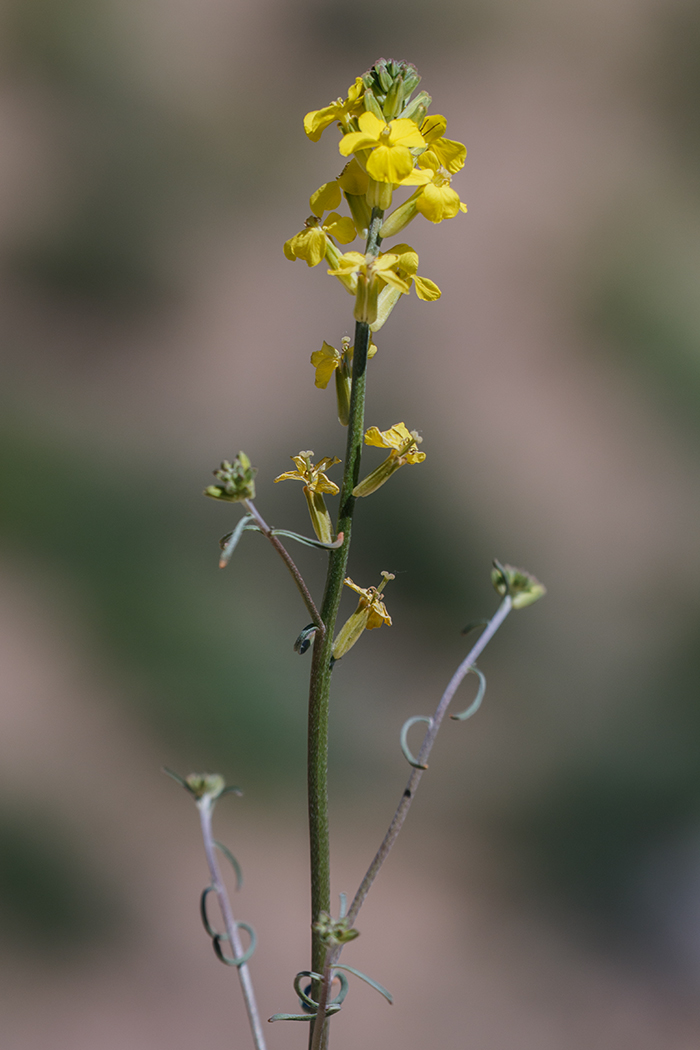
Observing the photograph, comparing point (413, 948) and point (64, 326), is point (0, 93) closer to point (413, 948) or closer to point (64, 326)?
point (64, 326)

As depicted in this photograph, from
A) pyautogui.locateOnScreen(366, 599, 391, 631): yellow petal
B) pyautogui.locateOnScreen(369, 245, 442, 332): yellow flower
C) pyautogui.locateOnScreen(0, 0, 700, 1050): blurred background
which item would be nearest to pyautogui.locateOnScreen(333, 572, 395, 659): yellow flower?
pyautogui.locateOnScreen(366, 599, 391, 631): yellow petal

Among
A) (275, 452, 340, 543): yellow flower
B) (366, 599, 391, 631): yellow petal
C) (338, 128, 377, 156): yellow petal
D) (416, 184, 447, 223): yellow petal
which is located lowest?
(366, 599, 391, 631): yellow petal

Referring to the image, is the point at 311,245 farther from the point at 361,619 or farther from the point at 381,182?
the point at 361,619

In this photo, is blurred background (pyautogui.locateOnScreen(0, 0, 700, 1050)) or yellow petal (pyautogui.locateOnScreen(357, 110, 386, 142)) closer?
yellow petal (pyautogui.locateOnScreen(357, 110, 386, 142))

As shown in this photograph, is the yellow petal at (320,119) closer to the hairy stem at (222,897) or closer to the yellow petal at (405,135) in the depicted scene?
the yellow petal at (405,135)

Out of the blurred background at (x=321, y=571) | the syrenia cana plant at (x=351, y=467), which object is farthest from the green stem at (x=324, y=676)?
the blurred background at (x=321, y=571)

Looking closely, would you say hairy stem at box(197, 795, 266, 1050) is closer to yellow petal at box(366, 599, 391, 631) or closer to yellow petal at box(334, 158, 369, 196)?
yellow petal at box(366, 599, 391, 631)
